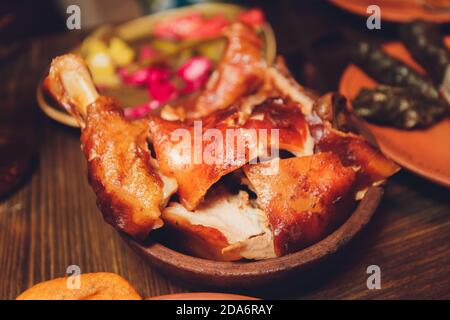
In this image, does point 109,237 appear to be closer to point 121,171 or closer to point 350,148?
point 121,171

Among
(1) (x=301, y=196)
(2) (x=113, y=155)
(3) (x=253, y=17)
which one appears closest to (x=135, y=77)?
(3) (x=253, y=17)

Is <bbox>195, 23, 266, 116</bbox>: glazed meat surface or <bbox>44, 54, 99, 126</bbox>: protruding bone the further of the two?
<bbox>195, 23, 266, 116</bbox>: glazed meat surface

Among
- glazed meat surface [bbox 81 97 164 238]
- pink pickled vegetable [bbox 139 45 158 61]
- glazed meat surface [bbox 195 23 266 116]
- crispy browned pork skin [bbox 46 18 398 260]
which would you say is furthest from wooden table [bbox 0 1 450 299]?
pink pickled vegetable [bbox 139 45 158 61]


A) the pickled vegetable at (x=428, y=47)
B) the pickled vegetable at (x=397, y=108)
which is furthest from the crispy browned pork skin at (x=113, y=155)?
the pickled vegetable at (x=428, y=47)

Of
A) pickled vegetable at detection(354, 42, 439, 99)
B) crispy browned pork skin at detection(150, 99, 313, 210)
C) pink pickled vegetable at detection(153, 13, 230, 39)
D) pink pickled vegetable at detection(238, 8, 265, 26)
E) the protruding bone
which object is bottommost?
pink pickled vegetable at detection(153, 13, 230, 39)

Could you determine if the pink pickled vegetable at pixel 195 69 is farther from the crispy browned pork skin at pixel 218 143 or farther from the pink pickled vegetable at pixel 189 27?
the crispy browned pork skin at pixel 218 143

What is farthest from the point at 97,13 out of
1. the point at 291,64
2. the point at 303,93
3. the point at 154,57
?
the point at 303,93

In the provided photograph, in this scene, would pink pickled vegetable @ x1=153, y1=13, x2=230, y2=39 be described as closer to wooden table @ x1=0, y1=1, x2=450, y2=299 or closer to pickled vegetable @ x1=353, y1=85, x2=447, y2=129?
wooden table @ x1=0, y1=1, x2=450, y2=299
